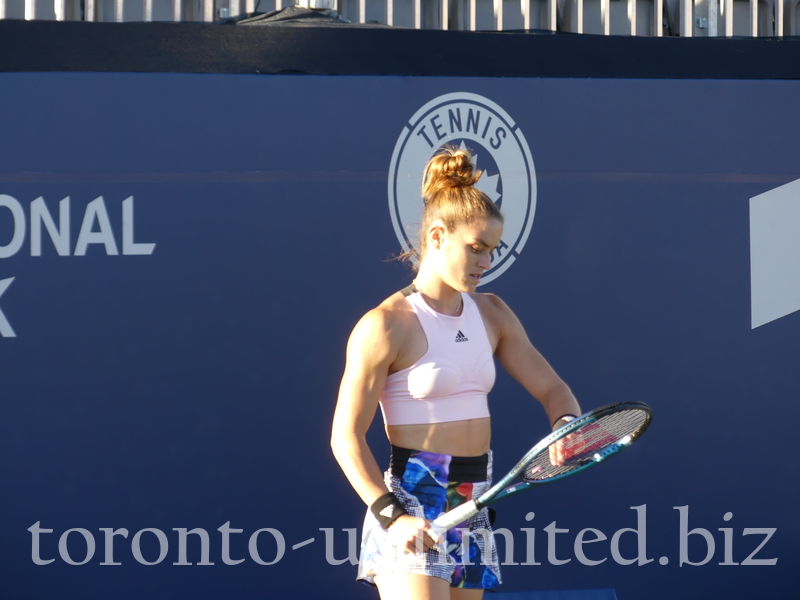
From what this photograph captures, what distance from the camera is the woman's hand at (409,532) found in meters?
1.82

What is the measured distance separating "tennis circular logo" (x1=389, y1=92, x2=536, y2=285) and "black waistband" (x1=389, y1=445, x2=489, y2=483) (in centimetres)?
116

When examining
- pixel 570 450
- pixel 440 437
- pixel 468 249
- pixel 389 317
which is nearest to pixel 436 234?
pixel 468 249

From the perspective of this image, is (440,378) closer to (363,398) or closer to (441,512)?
(363,398)

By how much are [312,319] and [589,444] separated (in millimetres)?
1288

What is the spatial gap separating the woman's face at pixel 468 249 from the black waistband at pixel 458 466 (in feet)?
1.29

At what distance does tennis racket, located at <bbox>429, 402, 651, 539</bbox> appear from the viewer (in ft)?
6.10

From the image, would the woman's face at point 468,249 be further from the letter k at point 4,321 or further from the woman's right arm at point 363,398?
the letter k at point 4,321

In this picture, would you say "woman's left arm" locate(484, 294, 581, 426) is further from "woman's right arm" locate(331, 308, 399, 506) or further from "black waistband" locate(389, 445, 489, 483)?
"woman's right arm" locate(331, 308, 399, 506)

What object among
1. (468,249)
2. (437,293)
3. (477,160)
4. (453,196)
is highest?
(477,160)

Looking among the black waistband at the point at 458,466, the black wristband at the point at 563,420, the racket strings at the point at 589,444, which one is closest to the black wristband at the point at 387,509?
the black waistband at the point at 458,466

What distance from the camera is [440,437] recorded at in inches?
78.2

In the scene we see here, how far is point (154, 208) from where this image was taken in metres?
2.98

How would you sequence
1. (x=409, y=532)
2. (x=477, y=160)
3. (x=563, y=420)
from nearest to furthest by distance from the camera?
(x=409, y=532) → (x=563, y=420) → (x=477, y=160)

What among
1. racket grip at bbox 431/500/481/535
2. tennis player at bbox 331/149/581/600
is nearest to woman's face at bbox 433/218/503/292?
tennis player at bbox 331/149/581/600
